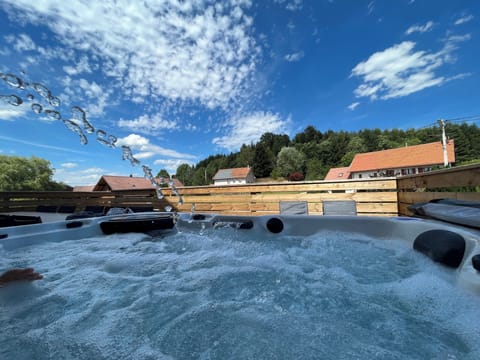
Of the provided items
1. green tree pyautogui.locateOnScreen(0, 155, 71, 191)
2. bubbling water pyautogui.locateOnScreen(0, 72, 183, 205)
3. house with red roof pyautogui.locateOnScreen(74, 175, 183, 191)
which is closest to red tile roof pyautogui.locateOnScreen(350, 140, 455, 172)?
house with red roof pyautogui.locateOnScreen(74, 175, 183, 191)

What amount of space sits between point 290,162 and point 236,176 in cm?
795

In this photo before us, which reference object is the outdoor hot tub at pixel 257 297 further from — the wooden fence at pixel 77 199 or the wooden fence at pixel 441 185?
the wooden fence at pixel 77 199

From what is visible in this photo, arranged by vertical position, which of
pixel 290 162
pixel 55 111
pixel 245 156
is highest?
pixel 245 156

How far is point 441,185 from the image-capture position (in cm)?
191

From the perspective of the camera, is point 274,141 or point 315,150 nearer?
point 315,150

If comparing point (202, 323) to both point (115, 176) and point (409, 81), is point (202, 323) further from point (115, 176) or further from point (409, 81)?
point (409, 81)

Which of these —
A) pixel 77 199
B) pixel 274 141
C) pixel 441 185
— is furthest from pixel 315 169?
pixel 441 185

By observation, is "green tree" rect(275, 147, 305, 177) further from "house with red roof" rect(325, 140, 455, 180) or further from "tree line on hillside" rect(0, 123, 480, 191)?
"house with red roof" rect(325, 140, 455, 180)

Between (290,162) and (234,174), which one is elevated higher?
(290,162)

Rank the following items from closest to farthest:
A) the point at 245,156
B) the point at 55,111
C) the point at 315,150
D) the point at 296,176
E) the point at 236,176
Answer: the point at 55,111 → the point at 296,176 → the point at 315,150 → the point at 236,176 → the point at 245,156

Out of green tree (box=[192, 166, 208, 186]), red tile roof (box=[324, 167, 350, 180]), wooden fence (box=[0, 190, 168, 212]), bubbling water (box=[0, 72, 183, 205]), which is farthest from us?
green tree (box=[192, 166, 208, 186])

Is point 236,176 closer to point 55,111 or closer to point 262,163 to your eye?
point 262,163

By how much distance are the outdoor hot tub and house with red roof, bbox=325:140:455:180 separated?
18.7m

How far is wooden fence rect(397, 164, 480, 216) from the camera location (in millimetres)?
1539
